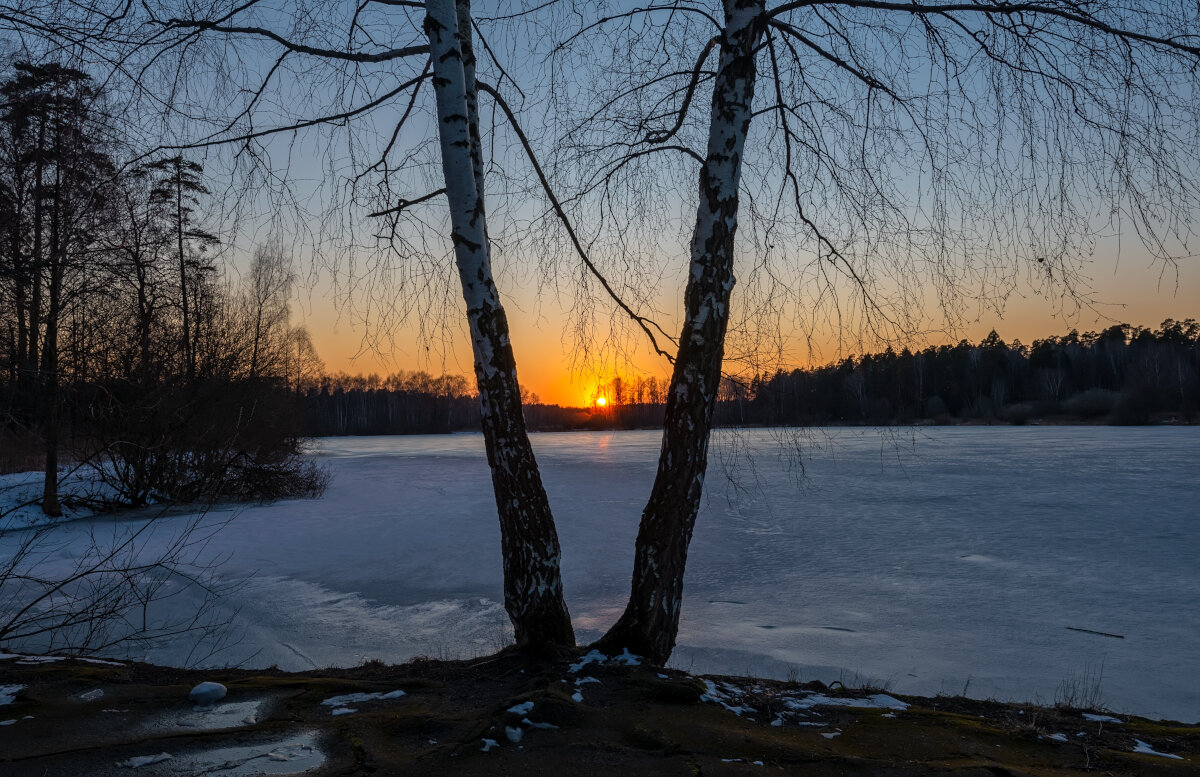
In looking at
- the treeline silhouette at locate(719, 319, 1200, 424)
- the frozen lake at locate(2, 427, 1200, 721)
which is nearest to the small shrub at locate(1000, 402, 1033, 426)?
the treeline silhouette at locate(719, 319, 1200, 424)

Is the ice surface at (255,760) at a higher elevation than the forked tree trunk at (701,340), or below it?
below

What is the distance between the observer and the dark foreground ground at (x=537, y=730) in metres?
2.48

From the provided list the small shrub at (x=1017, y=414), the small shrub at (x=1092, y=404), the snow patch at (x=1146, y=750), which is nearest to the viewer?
the snow patch at (x=1146, y=750)

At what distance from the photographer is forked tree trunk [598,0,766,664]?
144 inches

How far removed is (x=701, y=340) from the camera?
3666 millimetres

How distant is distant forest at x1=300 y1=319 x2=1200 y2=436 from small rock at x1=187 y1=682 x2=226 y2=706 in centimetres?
262

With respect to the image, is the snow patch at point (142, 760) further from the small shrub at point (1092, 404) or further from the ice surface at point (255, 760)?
the small shrub at point (1092, 404)

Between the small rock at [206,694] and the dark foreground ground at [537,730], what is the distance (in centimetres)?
4

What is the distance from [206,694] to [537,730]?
1.59 metres

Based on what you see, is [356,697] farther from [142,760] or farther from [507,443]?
[507,443]

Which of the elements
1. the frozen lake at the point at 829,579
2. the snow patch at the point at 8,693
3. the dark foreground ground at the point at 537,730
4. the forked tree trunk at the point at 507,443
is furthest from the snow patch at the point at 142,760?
the frozen lake at the point at 829,579

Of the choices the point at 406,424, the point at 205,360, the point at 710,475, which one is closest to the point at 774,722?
the point at 205,360

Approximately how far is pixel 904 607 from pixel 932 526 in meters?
5.20

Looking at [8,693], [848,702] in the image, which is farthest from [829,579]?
[8,693]
